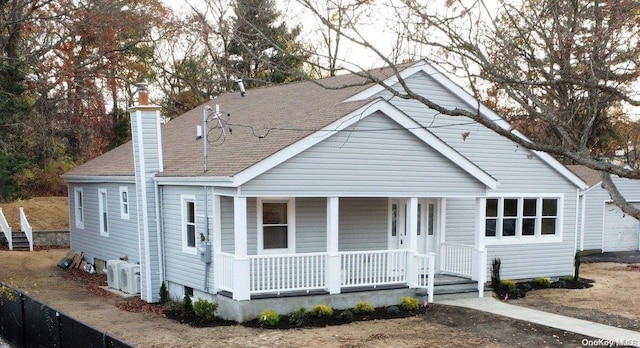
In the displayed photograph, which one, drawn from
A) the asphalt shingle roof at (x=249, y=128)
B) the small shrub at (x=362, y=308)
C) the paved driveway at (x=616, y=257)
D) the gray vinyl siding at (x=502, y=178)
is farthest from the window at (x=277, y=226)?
the paved driveway at (x=616, y=257)

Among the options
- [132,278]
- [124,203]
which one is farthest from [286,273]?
[124,203]

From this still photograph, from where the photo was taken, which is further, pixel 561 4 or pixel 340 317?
pixel 340 317

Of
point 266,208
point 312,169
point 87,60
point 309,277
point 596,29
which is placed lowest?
point 309,277

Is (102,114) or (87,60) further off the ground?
(87,60)

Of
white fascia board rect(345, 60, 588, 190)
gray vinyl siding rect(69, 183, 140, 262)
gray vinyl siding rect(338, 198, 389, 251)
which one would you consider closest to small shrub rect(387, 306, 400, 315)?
gray vinyl siding rect(338, 198, 389, 251)

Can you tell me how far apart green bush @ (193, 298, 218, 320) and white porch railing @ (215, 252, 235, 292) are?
17.1 inches

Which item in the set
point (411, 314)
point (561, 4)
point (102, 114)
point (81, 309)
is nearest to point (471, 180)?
point (411, 314)

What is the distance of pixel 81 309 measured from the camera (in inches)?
541

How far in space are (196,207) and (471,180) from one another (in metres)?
6.72

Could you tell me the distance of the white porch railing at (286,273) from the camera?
12.2 meters

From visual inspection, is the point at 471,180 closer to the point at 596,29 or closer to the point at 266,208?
the point at 266,208

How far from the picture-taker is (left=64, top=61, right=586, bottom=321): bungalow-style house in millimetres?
12539

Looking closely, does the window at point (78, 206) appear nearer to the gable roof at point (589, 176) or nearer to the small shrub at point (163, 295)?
the small shrub at point (163, 295)

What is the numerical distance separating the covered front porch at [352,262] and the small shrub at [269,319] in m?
0.49
